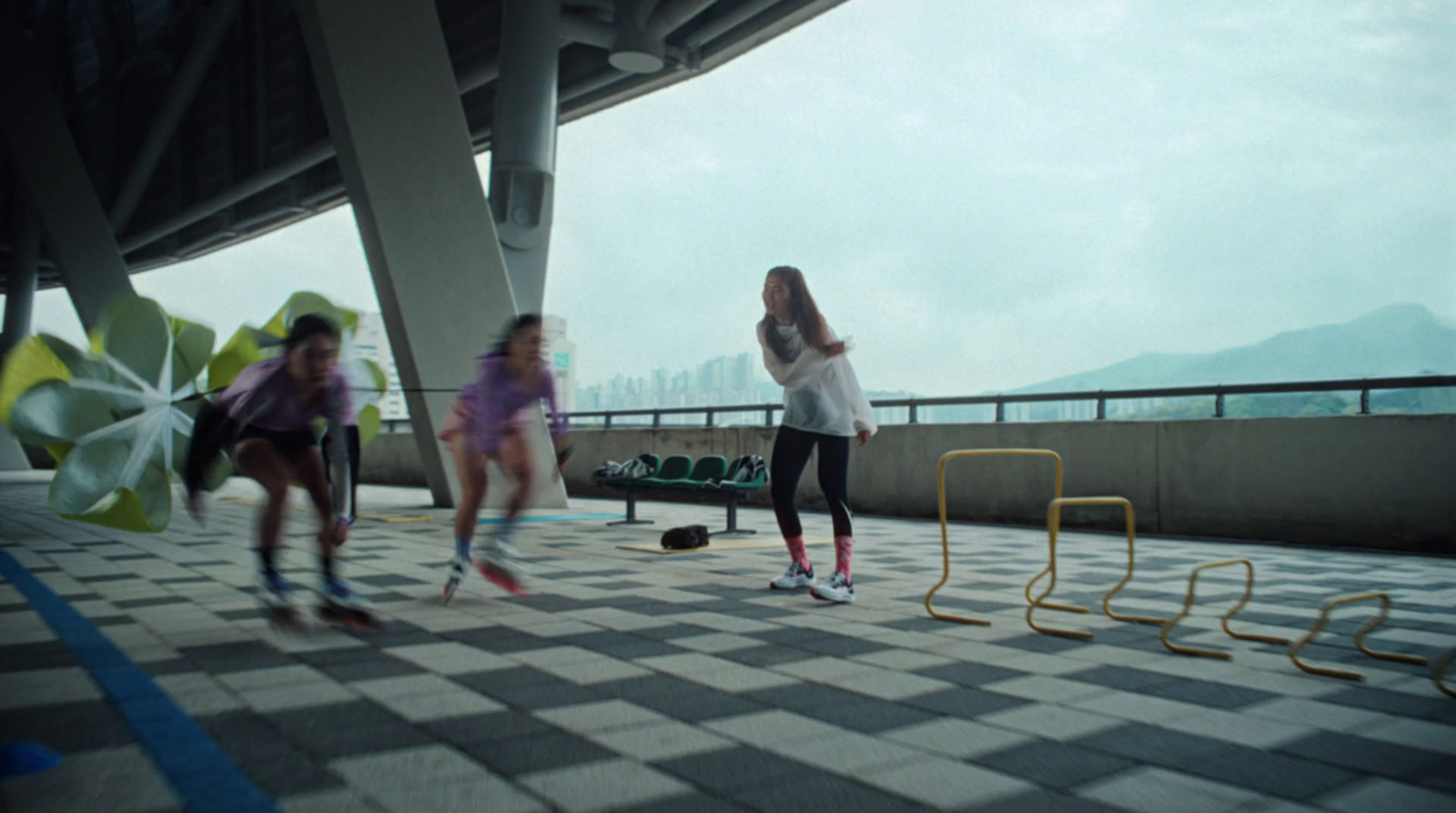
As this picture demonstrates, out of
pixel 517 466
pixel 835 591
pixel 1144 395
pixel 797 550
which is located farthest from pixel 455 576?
pixel 1144 395

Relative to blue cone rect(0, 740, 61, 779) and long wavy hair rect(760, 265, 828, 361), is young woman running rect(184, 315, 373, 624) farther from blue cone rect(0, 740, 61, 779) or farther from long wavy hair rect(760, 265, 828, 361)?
long wavy hair rect(760, 265, 828, 361)

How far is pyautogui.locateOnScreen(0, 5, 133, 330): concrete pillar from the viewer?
70.0 feet

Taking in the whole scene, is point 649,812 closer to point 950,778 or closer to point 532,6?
point 950,778

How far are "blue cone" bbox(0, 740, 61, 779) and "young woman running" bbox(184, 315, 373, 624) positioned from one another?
76.4 inches

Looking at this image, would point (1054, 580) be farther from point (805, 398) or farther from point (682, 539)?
point (682, 539)

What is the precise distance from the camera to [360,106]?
1163cm

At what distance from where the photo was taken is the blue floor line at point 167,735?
247 centimetres

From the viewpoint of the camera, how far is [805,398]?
19.9ft

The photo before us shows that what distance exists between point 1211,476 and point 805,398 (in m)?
6.17

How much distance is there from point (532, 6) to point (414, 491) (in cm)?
848

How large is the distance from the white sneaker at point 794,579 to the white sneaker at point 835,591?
380 mm

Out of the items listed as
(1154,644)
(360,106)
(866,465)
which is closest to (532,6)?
(360,106)

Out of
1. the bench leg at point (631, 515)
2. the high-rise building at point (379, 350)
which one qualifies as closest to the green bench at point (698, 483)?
Answer: the bench leg at point (631, 515)

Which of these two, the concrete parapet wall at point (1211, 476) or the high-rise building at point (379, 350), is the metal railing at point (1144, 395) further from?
the high-rise building at point (379, 350)
